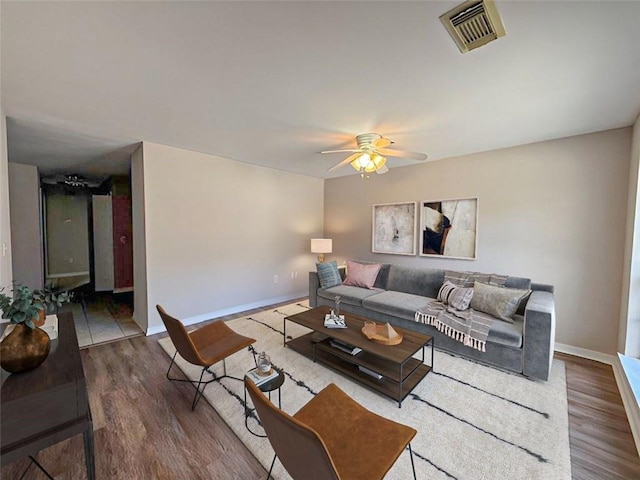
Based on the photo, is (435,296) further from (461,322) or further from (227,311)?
(227,311)

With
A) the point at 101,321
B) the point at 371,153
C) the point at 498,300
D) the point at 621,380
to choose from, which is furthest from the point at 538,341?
the point at 101,321

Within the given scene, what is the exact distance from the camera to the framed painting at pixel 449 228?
11.9ft

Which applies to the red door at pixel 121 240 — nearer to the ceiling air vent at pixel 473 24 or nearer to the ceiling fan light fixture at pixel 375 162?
the ceiling fan light fixture at pixel 375 162

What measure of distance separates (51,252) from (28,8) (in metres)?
6.98

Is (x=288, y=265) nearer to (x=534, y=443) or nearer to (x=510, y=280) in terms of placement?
(x=510, y=280)

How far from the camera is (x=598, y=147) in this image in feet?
9.02

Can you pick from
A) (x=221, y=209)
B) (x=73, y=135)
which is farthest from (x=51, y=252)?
(x=221, y=209)

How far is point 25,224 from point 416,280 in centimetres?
608

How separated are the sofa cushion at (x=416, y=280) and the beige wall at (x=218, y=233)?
6.37 feet

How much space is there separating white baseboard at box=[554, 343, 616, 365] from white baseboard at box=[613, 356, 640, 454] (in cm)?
26

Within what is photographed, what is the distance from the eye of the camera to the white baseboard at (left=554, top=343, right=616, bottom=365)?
271cm

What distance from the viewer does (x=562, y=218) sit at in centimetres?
296

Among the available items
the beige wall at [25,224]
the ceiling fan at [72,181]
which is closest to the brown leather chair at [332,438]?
the beige wall at [25,224]

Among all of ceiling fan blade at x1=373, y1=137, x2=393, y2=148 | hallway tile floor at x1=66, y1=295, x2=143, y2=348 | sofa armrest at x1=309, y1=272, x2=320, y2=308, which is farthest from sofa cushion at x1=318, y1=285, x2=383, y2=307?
hallway tile floor at x1=66, y1=295, x2=143, y2=348
